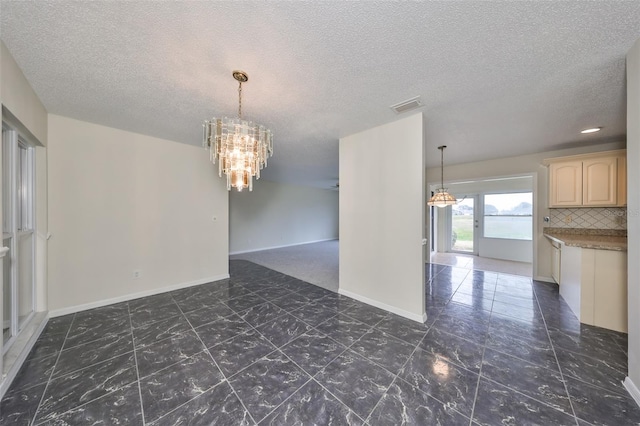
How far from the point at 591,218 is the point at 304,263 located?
5467 mm

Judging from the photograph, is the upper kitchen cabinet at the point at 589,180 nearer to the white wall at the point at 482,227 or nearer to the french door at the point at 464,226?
the white wall at the point at 482,227

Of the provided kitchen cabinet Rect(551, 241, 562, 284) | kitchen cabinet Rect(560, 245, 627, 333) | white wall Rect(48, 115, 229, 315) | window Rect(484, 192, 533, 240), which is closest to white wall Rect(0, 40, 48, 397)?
white wall Rect(48, 115, 229, 315)

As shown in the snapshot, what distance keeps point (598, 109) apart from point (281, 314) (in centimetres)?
436

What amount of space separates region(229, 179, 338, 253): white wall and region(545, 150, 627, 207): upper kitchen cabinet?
22.9ft

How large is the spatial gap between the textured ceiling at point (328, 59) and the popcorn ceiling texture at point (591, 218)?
4.91 ft

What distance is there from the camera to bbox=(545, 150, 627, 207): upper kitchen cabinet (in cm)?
319

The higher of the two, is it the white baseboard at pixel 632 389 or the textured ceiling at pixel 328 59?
the textured ceiling at pixel 328 59

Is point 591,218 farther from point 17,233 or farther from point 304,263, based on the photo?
point 17,233

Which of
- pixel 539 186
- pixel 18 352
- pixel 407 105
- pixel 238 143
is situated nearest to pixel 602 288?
pixel 539 186

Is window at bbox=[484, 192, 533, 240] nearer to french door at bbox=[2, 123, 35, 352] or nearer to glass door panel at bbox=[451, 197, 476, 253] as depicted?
glass door panel at bbox=[451, 197, 476, 253]

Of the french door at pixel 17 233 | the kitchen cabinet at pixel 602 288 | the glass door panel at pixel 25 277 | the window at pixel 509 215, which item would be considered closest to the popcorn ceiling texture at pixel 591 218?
the kitchen cabinet at pixel 602 288

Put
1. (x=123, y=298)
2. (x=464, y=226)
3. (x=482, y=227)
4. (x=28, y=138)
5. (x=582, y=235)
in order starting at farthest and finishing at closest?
(x=464, y=226), (x=482, y=227), (x=582, y=235), (x=123, y=298), (x=28, y=138)

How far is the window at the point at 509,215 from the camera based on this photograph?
6023 millimetres

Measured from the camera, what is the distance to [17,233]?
2.10 metres
